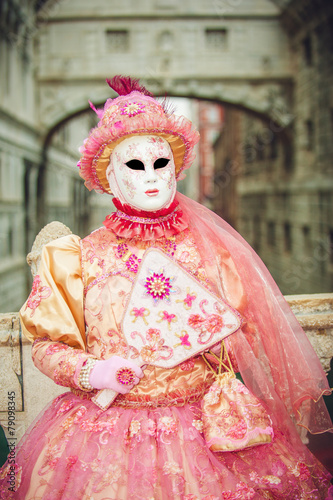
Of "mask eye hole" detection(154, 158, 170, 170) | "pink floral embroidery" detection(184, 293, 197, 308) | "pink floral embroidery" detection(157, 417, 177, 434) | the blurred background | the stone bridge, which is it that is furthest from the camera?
the stone bridge

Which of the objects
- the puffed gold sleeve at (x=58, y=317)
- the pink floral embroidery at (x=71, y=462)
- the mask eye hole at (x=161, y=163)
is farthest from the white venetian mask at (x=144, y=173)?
the pink floral embroidery at (x=71, y=462)

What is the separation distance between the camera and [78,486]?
1.10 m

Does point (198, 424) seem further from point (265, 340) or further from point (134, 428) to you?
point (265, 340)

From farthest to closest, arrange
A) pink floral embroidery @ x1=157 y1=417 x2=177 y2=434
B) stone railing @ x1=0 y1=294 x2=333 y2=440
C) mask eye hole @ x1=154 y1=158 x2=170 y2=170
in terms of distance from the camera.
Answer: stone railing @ x1=0 y1=294 x2=333 y2=440
mask eye hole @ x1=154 y1=158 x2=170 y2=170
pink floral embroidery @ x1=157 y1=417 x2=177 y2=434

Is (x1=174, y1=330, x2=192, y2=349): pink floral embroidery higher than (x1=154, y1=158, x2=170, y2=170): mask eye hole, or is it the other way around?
(x1=154, y1=158, x2=170, y2=170): mask eye hole

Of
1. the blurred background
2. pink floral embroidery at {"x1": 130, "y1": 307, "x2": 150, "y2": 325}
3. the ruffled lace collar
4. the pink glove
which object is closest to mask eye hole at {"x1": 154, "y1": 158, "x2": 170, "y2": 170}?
the ruffled lace collar

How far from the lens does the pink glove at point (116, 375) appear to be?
1205 mm

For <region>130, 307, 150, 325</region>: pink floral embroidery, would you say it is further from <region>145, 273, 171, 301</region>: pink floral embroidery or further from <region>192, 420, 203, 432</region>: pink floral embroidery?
<region>192, 420, 203, 432</region>: pink floral embroidery

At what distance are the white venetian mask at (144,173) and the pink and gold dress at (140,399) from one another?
8 cm

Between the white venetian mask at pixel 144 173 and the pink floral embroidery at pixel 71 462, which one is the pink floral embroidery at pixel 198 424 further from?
the white venetian mask at pixel 144 173

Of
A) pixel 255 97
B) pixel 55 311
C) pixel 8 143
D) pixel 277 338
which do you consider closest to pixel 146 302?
pixel 55 311

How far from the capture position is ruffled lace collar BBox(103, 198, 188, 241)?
1.40 metres

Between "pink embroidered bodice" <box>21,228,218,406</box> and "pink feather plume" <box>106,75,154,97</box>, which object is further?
"pink feather plume" <box>106,75,154,97</box>

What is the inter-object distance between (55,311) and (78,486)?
512 mm
